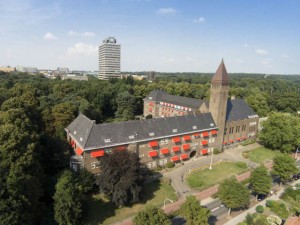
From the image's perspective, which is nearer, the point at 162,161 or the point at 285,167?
the point at 285,167

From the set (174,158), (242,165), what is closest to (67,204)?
(174,158)

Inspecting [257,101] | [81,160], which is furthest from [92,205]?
[257,101]

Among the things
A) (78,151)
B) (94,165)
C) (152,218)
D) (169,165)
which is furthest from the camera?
(169,165)

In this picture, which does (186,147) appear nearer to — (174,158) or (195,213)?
(174,158)

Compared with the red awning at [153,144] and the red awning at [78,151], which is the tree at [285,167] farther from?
the red awning at [78,151]

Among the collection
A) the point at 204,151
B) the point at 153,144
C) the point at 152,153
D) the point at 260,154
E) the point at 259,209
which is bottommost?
the point at 260,154

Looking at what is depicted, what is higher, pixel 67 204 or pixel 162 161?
pixel 67 204

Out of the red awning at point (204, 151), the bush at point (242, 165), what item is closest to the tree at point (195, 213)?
the bush at point (242, 165)

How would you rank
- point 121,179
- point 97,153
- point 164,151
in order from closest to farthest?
point 121,179 < point 97,153 < point 164,151
